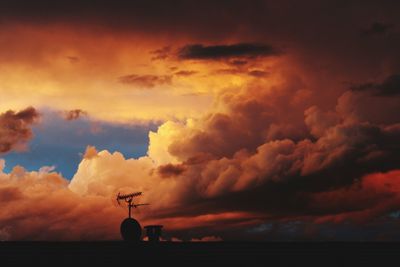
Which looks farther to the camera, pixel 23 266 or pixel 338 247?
pixel 338 247

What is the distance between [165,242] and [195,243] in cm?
147

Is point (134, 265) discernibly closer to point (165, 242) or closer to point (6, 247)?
point (165, 242)

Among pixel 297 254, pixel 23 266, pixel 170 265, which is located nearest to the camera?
pixel 23 266

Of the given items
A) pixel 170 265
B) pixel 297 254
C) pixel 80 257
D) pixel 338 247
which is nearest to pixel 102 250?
pixel 80 257

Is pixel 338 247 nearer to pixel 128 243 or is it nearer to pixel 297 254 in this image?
pixel 297 254

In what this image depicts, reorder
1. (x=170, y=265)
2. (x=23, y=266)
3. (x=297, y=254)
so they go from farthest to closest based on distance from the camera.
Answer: (x=297, y=254), (x=170, y=265), (x=23, y=266)

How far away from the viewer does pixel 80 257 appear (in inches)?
1261

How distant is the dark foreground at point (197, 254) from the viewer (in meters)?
31.8

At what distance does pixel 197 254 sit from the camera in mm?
33781

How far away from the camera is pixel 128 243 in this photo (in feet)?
111

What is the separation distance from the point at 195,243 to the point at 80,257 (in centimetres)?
593

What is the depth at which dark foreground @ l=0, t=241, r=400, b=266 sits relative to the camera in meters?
31.8

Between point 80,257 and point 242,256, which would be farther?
point 242,256

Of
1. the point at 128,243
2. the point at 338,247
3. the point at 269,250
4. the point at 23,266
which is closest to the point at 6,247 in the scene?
the point at 23,266
